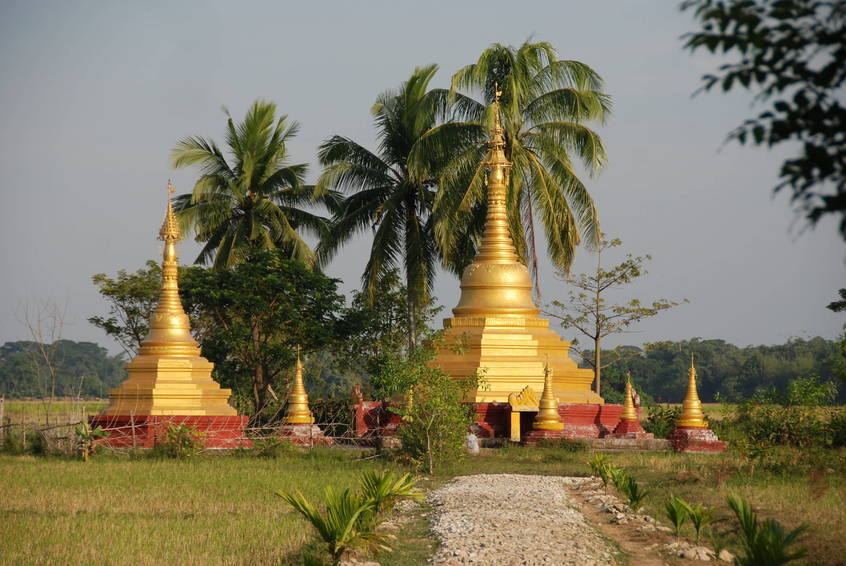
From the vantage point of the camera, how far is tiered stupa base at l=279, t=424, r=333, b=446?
2822cm

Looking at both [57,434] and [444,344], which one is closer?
[57,434]

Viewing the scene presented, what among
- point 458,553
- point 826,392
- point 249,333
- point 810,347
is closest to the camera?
point 458,553

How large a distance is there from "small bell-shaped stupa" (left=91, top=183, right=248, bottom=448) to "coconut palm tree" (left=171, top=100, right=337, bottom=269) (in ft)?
24.0

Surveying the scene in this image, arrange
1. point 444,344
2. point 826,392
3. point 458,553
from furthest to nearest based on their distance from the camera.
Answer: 1. point 444,344
2. point 826,392
3. point 458,553

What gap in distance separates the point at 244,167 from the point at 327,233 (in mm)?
3548

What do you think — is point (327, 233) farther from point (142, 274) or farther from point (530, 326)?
point (530, 326)

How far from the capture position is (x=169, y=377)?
30.3 metres

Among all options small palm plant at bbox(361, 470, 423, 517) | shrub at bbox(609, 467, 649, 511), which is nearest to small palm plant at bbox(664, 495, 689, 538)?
shrub at bbox(609, 467, 649, 511)

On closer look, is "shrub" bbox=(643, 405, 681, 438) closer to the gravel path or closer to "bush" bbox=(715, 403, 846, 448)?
"bush" bbox=(715, 403, 846, 448)

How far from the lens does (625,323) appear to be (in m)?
41.6

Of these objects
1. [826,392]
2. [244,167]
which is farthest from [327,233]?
[826,392]

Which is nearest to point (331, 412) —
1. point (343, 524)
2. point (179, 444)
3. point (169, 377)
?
Result: point (169, 377)

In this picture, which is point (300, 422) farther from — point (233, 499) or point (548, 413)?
point (233, 499)

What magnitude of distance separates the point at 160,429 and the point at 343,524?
1746 cm
